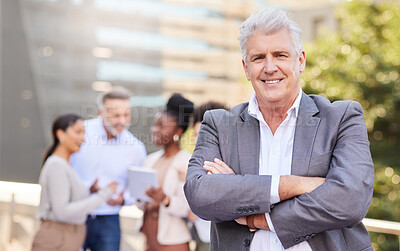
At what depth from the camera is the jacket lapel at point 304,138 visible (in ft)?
4.75

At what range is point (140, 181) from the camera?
10.0 feet

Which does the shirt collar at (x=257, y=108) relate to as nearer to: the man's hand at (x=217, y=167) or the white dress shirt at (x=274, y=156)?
the white dress shirt at (x=274, y=156)

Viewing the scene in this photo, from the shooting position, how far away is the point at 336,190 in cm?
137

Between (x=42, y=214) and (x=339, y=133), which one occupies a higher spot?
(x=339, y=133)

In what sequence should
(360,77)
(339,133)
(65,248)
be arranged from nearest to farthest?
1. (339,133)
2. (65,248)
3. (360,77)

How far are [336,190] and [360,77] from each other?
5640 millimetres

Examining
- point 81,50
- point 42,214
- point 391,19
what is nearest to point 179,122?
point 42,214

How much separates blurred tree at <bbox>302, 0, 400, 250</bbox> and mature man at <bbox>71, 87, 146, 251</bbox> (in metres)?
4.03

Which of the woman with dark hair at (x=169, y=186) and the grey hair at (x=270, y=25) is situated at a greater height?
the grey hair at (x=270, y=25)

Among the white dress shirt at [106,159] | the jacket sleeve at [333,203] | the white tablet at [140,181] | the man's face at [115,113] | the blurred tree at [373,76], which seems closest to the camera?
the jacket sleeve at [333,203]

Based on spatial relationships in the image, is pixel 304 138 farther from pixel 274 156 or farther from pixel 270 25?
pixel 270 25

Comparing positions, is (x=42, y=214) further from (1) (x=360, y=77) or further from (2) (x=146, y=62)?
(2) (x=146, y=62)

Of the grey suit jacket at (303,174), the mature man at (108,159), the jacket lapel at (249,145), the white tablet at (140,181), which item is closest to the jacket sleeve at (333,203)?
the grey suit jacket at (303,174)

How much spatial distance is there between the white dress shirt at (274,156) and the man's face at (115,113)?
2054 mm
